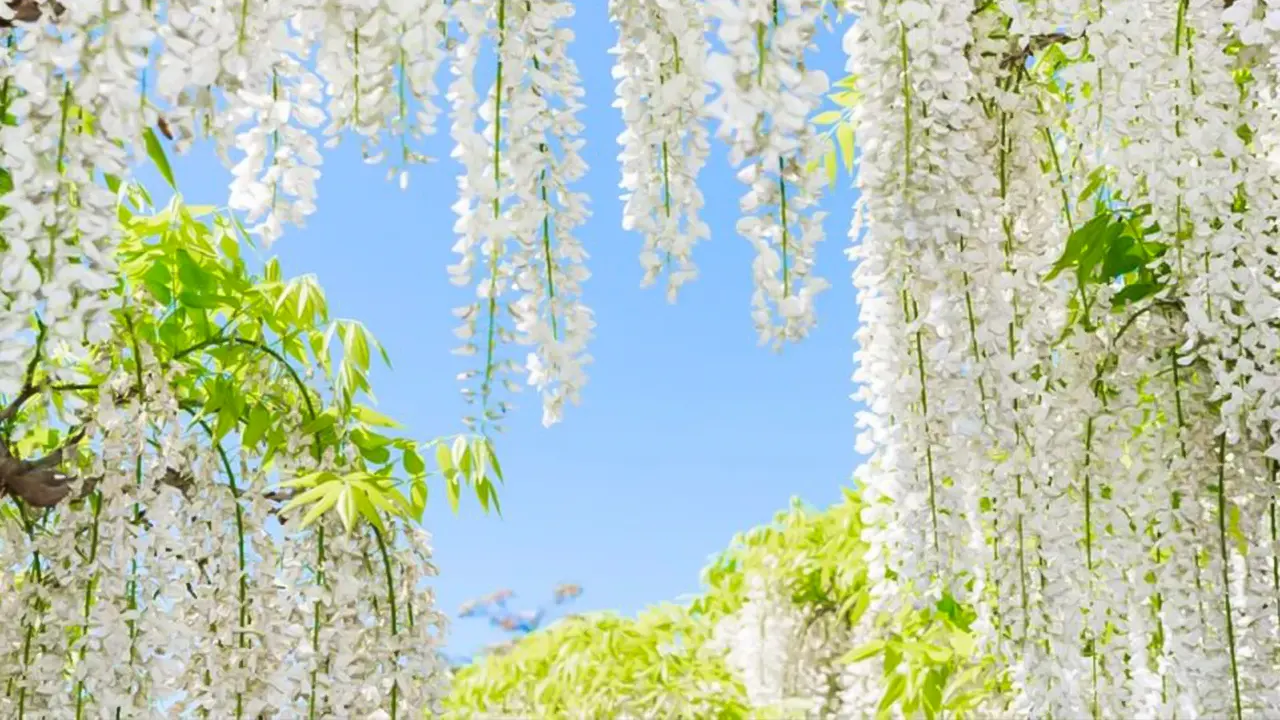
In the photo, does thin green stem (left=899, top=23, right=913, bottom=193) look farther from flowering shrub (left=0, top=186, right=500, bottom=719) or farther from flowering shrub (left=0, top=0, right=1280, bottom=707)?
flowering shrub (left=0, top=186, right=500, bottom=719)

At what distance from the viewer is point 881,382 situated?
314cm

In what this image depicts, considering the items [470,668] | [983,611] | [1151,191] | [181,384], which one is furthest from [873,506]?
[470,668]

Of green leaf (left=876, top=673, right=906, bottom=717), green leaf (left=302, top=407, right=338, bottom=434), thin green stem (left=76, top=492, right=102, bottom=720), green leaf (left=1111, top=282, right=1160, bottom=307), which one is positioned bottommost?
green leaf (left=876, top=673, right=906, bottom=717)

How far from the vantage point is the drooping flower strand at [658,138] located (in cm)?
201

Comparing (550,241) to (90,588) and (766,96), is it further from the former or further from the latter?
(90,588)

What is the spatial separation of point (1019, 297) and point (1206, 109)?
0.53 m

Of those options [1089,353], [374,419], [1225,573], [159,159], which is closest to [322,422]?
[374,419]

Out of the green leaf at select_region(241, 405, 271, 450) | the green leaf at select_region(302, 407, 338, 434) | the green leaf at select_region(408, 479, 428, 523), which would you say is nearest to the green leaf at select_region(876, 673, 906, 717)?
the green leaf at select_region(408, 479, 428, 523)

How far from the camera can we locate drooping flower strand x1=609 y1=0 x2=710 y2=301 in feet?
6.58

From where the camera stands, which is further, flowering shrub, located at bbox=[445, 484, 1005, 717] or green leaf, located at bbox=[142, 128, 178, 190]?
flowering shrub, located at bbox=[445, 484, 1005, 717]

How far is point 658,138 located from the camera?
6.69ft

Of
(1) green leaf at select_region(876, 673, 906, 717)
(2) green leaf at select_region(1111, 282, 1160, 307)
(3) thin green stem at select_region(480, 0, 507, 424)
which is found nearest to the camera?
(3) thin green stem at select_region(480, 0, 507, 424)

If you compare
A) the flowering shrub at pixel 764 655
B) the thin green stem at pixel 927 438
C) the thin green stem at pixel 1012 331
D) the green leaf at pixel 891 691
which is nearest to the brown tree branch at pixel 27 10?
the thin green stem at pixel 927 438

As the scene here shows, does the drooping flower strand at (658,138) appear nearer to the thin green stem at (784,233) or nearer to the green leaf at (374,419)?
the thin green stem at (784,233)
